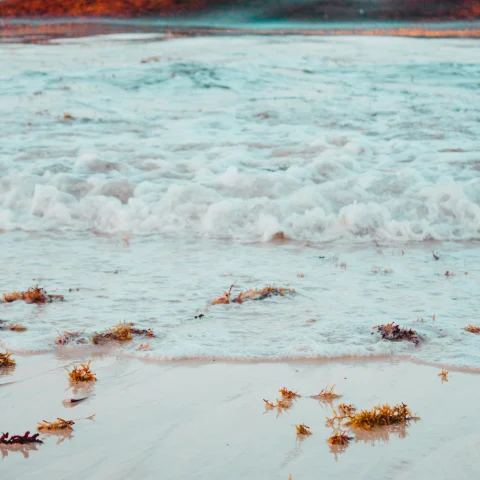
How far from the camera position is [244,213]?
8.43 meters

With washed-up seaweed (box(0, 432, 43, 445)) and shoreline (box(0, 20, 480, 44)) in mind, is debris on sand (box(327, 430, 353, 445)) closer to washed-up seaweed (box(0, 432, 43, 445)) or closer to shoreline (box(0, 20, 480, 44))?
washed-up seaweed (box(0, 432, 43, 445))

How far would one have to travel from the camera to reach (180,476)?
3.29m

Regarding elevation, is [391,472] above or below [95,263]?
above

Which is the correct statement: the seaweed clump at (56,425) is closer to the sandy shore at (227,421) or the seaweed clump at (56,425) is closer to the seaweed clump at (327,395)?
the sandy shore at (227,421)

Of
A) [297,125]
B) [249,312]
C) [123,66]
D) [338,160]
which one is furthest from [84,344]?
[123,66]

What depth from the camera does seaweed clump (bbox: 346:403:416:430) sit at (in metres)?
3.69

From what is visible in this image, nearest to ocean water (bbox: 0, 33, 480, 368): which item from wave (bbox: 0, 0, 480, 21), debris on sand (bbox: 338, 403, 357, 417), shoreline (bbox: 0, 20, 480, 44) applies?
debris on sand (bbox: 338, 403, 357, 417)

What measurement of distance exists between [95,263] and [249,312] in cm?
195

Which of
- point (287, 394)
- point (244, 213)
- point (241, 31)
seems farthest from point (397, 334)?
point (241, 31)

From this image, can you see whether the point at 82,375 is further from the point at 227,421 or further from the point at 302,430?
the point at 302,430

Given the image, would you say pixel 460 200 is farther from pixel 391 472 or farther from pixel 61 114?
pixel 61 114

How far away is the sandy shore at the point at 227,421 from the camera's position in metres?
3.34

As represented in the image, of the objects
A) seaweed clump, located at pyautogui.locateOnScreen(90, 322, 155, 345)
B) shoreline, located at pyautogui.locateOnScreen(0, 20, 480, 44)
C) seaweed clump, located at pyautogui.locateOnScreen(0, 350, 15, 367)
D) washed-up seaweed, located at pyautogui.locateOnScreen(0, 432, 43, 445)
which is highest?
washed-up seaweed, located at pyautogui.locateOnScreen(0, 432, 43, 445)

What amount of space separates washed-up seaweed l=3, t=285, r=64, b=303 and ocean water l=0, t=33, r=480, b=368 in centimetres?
11
